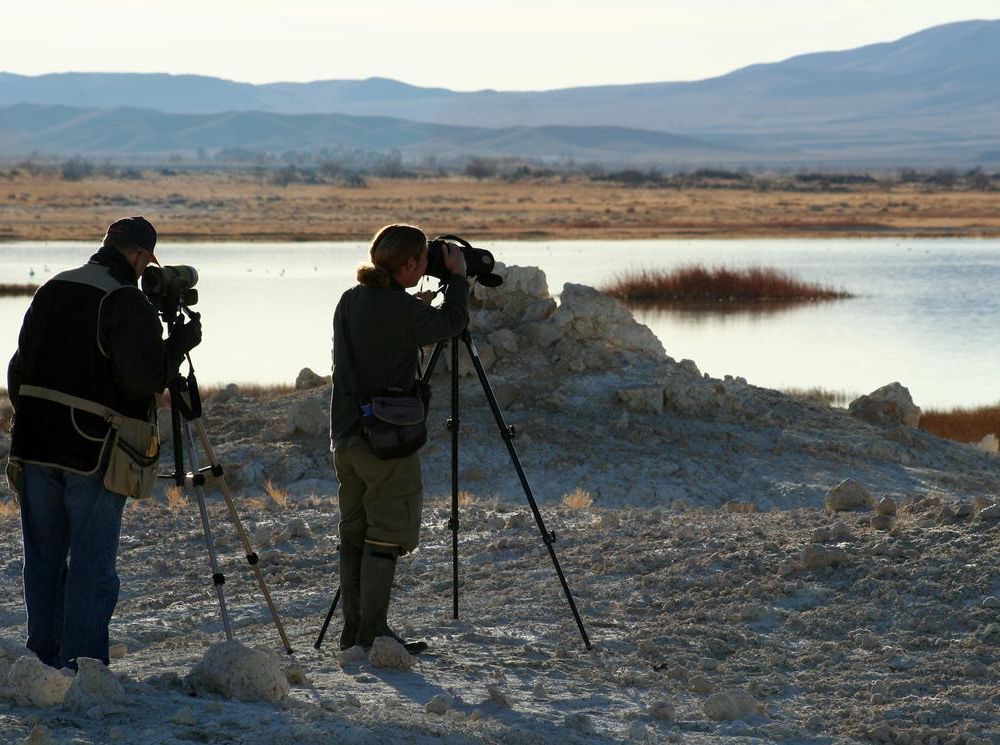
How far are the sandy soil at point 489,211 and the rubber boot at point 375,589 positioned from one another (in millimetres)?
41605

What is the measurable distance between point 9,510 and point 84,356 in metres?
5.25

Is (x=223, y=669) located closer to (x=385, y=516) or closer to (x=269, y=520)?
(x=385, y=516)

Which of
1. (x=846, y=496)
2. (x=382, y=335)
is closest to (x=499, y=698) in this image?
(x=382, y=335)

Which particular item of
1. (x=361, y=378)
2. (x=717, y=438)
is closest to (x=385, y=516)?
(x=361, y=378)

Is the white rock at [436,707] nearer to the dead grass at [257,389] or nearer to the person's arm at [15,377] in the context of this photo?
the person's arm at [15,377]

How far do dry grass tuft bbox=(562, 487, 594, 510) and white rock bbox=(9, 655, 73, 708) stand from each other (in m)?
5.12

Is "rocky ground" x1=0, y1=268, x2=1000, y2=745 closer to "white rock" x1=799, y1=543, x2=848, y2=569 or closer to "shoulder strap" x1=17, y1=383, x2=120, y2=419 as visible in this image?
"white rock" x1=799, y1=543, x2=848, y2=569

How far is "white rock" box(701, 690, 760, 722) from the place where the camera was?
5.69 metres

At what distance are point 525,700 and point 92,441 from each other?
1812mm

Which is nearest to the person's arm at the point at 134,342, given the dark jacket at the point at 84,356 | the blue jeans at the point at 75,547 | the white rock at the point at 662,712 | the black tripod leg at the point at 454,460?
the dark jacket at the point at 84,356

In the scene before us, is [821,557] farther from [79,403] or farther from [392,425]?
[79,403]

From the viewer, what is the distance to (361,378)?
5.95m

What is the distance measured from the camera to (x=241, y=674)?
207 inches

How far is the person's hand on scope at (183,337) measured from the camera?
5.52 metres
